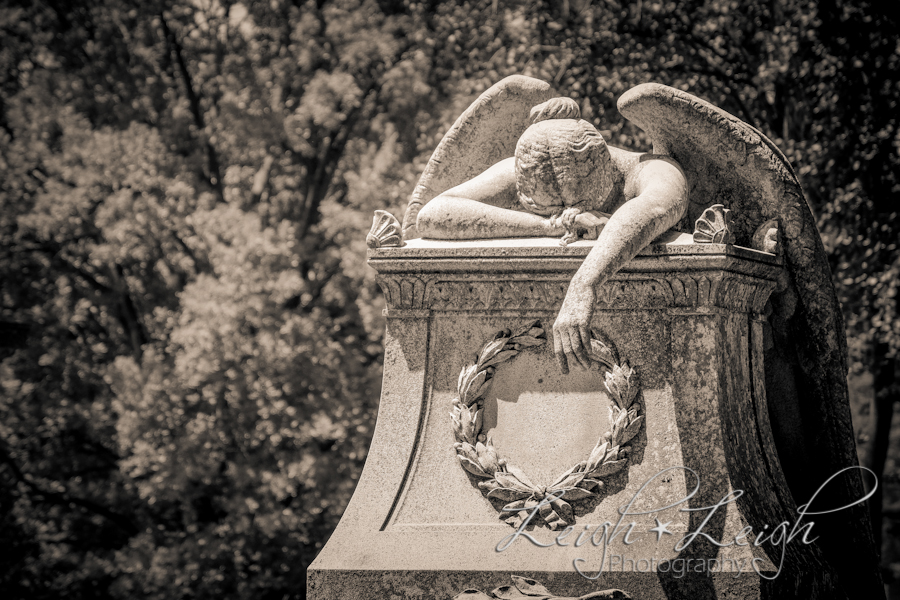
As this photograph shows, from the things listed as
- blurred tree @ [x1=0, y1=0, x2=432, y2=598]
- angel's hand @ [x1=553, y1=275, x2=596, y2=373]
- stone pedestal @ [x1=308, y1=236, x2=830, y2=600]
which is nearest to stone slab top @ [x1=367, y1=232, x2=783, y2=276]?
stone pedestal @ [x1=308, y1=236, x2=830, y2=600]

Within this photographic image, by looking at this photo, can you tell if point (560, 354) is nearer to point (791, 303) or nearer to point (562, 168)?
point (562, 168)

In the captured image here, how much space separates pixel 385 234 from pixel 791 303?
193cm

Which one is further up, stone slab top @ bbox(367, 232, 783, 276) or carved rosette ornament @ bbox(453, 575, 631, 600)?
stone slab top @ bbox(367, 232, 783, 276)

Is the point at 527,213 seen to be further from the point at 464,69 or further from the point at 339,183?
the point at 339,183

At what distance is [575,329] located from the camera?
3578mm

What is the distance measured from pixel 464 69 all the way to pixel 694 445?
898 centimetres

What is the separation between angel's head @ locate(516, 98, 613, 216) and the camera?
4160 millimetres

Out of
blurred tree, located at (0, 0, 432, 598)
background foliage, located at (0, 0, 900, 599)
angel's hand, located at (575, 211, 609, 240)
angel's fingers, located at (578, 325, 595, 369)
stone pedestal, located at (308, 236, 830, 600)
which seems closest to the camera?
angel's fingers, located at (578, 325, 595, 369)

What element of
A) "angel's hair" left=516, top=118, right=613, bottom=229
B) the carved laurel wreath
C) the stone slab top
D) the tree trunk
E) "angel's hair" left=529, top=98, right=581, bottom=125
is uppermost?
"angel's hair" left=529, top=98, right=581, bottom=125

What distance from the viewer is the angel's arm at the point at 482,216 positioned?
416cm

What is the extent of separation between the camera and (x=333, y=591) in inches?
151

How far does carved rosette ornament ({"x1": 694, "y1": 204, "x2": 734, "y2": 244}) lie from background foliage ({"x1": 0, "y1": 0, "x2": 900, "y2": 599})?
5.74m

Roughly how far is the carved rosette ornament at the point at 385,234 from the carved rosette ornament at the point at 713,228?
1248mm

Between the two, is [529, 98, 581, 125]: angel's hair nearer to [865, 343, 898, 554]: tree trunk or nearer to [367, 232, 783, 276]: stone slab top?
[367, 232, 783, 276]: stone slab top
